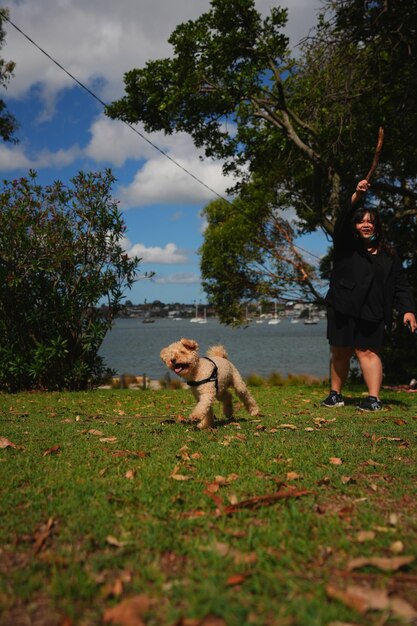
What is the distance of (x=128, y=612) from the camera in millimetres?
1920

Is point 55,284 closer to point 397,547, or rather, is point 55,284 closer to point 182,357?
point 182,357

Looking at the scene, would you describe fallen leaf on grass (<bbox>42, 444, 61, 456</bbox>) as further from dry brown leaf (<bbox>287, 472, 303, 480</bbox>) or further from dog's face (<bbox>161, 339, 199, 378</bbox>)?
dry brown leaf (<bbox>287, 472, 303, 480</bbox>)

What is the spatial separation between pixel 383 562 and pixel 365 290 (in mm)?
5184

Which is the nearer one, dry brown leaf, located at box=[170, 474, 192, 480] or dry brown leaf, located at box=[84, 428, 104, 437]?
dry brown leaf, located at box=[170, 474, 192, 480]

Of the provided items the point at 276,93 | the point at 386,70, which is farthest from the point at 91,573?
the point at 276,93

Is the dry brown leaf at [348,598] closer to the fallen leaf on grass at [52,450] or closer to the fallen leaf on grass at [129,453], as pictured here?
the fallen leaf on grass at [129,453]

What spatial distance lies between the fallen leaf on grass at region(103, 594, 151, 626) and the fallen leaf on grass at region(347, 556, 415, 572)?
92cm

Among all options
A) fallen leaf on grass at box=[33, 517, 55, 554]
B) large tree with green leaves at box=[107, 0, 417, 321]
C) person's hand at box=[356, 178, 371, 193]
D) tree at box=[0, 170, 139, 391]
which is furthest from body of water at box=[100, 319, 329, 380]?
fallen leaf on grass at box=[33, 517, 55, 554]

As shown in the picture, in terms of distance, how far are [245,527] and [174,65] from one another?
38.2ft

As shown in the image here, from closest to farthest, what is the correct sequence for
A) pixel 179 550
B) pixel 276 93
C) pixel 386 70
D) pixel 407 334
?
pixel 179 550 < pixel 386 70 < pixel 276 93 < pixel 407 334

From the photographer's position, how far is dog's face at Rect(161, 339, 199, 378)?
18.2 ft

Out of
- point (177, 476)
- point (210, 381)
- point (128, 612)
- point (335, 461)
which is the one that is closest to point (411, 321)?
point (210, 381)

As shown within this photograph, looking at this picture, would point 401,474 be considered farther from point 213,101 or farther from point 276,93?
point 276,93

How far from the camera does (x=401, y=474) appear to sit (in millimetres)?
3742
